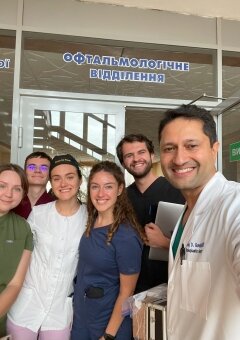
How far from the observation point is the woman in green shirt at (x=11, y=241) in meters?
1.82

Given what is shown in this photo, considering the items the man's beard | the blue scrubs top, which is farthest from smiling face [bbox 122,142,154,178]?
the blue scrubs top

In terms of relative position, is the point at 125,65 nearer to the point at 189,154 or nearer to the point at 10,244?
the point at 10,244

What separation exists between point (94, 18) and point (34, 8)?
2.07 feet

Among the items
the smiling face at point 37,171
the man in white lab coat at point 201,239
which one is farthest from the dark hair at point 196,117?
the smiling face at point 37,171

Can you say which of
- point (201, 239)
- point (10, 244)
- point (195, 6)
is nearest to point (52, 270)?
point (10, 244)

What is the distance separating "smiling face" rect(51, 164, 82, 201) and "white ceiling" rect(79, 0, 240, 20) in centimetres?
237

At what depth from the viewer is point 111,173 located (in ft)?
6.55

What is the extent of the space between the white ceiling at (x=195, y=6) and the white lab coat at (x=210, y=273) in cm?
300

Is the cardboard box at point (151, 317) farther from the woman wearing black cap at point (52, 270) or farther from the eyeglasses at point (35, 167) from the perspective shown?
the eyeglasses at point (35, 167)

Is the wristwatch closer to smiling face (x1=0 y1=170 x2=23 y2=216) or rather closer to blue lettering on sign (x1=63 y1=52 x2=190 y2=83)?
smiling face (x1=0 y1=170 x2=23 y2=216)

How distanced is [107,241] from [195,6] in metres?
3.03

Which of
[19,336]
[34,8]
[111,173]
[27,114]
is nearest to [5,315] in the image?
[19,336]

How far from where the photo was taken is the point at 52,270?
1926 mm

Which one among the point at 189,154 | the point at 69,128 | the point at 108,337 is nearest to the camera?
the point at 189,154
